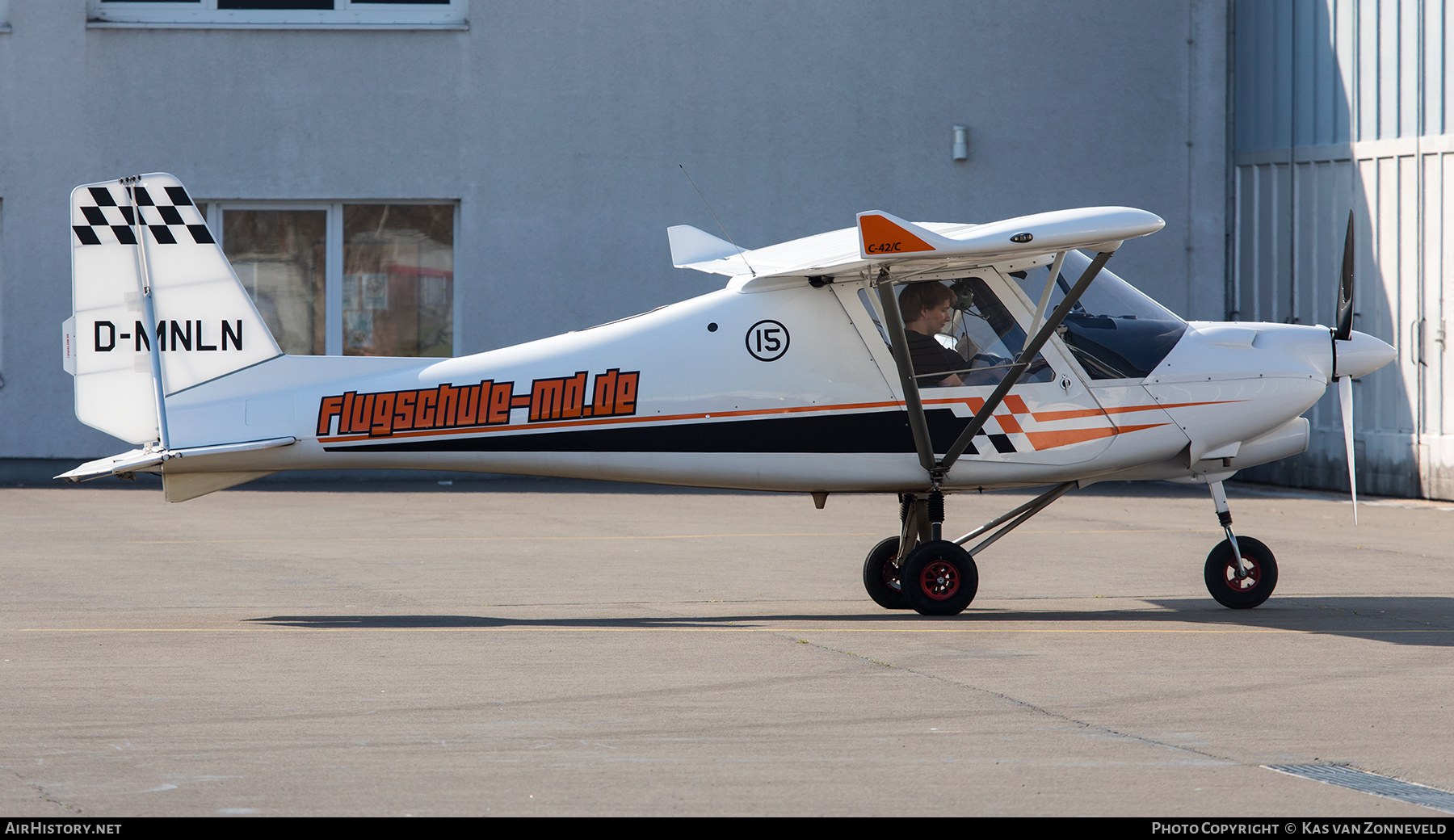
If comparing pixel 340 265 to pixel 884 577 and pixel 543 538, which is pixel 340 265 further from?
pixel 884 577

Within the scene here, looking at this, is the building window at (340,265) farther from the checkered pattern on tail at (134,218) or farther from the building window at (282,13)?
the checkered pattern on tail at (134,218)

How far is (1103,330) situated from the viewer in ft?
31.8

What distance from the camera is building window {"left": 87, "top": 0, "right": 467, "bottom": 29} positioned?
18.7m

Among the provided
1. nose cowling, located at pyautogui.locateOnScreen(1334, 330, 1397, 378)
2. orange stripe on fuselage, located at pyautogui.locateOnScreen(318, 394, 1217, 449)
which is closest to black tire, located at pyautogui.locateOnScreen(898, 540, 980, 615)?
orange stripe on fuselage, located at pyautogui.locateOnScreen(318, 394, 1217, 449)

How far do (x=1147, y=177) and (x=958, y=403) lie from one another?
11132 millimetres

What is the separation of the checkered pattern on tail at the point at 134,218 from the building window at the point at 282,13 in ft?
33.6

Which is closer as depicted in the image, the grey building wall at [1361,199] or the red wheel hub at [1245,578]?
the red wheel hub at [1245,578]

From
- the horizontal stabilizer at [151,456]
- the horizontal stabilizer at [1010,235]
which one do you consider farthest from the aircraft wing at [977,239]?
the horizontal stabilizer at [151,456]

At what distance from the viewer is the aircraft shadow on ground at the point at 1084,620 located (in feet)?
29.5

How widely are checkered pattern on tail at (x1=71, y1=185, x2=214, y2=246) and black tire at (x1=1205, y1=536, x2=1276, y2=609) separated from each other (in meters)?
6.47

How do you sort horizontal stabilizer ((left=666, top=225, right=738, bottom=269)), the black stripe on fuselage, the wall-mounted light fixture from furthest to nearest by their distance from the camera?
the wall-mounted light fixture < horizontal stabilizer ((left=666, top=225, right=738, bottom=269)) < the black stripe on fuselage

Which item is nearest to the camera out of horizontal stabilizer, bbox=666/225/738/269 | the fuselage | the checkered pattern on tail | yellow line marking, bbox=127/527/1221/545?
the checkered pattern on tail

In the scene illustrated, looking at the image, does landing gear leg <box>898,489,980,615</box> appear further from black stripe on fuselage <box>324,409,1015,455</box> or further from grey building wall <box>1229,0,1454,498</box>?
grey building wall <box>1229,0,1454,498</box>
